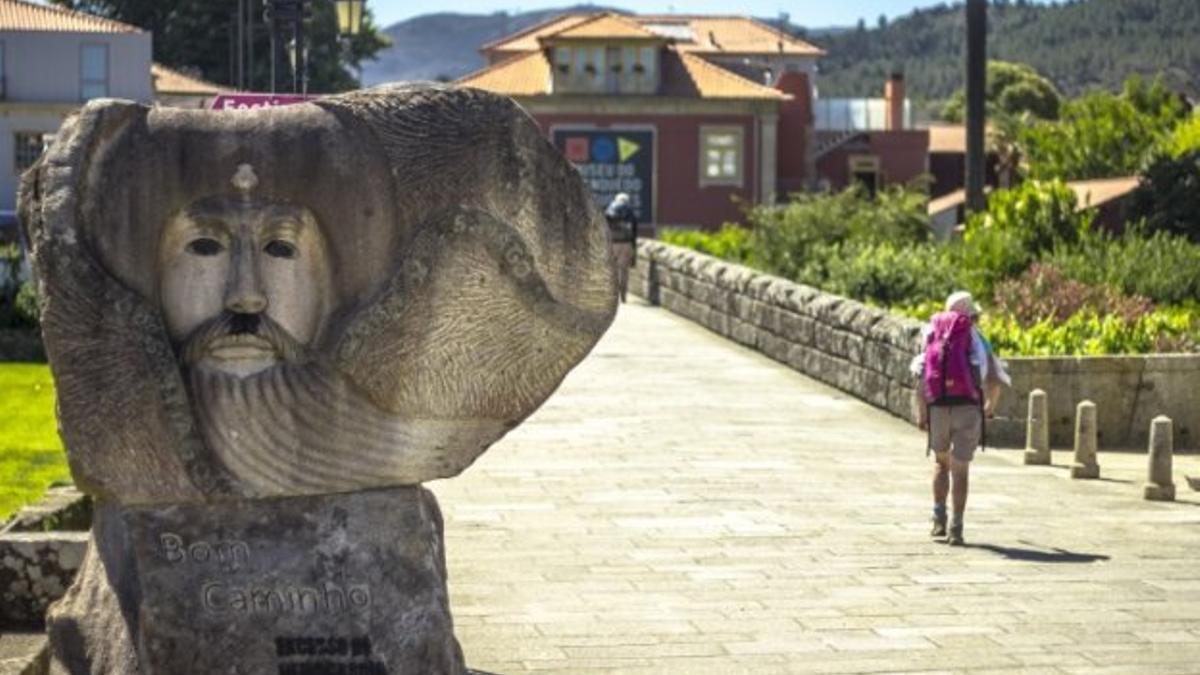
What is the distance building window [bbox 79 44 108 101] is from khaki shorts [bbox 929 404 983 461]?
53007mm

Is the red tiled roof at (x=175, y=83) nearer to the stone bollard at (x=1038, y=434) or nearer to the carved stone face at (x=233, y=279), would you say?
the stone bollard at (x=1038, y=434)

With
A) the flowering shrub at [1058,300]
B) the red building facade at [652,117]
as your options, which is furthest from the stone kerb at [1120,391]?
the red building facade at [652,117]

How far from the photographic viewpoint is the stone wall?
22641mm

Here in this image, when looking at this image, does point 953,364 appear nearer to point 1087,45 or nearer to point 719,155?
point 719,155

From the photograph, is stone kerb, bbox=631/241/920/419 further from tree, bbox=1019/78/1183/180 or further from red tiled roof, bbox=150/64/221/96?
tree, bbox=1019/78/1183/180

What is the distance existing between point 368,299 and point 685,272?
2506cm

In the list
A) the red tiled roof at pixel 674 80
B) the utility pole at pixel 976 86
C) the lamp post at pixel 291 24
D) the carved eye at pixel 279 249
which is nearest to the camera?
the carved eye at pixel 279 249

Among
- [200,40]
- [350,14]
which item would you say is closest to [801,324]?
[350,14]

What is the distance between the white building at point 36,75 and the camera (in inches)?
2761

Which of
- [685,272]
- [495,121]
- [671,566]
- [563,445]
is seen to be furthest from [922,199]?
[495,121]

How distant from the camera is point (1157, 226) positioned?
3994cm

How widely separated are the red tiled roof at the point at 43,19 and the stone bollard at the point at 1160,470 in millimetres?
51754

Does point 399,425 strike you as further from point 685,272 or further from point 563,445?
point 685,272

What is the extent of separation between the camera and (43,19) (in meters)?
71.6
